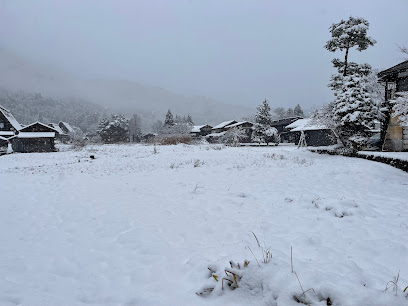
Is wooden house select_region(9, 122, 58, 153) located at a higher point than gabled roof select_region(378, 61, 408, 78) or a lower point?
lower

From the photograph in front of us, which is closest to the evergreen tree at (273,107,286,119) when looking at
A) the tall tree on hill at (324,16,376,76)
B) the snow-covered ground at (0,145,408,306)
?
the tall tree on hill at (324,16,376,76)

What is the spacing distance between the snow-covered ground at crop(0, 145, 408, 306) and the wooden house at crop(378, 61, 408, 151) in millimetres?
10460

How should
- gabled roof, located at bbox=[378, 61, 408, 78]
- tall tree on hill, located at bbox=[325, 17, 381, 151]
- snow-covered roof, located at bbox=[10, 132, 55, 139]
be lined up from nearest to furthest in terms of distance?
gabled roof, located at bbox=[378, 61, 408, 78], tall tree on hill, located at bbox=[325, 17, 381, 151], snow-covered roof, located at bbox=[10, 132, 55, 139]

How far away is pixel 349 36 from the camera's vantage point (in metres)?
18.4

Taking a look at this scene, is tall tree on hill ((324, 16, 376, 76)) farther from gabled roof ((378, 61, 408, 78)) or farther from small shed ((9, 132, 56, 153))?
small shed ((9, 132, 56, 153))

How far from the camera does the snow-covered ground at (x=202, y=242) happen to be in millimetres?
3043

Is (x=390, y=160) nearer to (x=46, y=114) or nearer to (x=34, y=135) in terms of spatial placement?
(x=34, y=135)

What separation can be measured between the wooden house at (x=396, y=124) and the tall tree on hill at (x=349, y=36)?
9.55ft

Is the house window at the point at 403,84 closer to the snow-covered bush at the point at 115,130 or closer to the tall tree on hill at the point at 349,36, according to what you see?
the tall tree on hill at the point at 349,36

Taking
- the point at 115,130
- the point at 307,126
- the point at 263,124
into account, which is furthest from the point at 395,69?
the point at 115,130

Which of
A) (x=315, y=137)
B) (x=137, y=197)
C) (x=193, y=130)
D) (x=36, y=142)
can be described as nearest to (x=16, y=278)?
(x=137, y=197)

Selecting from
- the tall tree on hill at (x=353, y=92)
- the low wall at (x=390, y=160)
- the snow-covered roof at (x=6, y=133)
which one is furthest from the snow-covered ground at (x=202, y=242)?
the snow-covered roof at (x=6, y=133)

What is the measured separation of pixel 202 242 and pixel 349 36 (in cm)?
2121

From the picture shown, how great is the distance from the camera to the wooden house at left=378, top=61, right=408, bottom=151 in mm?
16312
